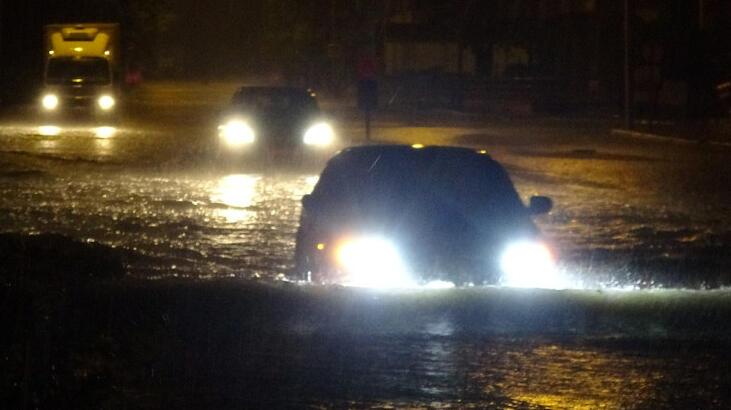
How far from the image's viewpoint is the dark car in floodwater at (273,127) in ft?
112

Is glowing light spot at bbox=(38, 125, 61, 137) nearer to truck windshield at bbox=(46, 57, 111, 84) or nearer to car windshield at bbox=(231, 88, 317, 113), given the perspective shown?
car windshield at bbox=(231, 88, 317, 113)

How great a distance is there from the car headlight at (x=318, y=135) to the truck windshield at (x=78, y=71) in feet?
68.2

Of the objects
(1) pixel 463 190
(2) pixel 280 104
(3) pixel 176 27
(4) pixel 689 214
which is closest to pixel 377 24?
(2) pixel 280 104

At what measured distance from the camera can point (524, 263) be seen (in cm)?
1202

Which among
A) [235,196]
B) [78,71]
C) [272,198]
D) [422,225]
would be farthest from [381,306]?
[78,71]

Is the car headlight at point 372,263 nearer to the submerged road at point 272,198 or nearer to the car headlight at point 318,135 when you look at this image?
the submerged road at point 272,198

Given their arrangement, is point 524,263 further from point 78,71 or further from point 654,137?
point 78,71

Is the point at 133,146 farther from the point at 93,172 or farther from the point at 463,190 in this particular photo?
the point at 463,190

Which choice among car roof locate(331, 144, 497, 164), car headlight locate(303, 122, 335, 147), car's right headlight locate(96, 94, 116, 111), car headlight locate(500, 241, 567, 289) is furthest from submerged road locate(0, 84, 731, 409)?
car's right headlight locate(96, 94, 116, 111)

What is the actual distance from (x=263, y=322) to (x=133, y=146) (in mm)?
26983

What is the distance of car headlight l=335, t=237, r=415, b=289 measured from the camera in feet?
38.2

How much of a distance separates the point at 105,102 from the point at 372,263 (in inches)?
1704

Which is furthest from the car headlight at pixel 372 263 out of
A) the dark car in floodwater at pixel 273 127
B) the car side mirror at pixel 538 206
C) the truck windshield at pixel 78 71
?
the truck windshield at pixel 78 71

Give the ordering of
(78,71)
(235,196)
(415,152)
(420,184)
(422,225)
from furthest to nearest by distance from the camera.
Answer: (78,71), (235,196), (415,152), (420,184), (422,225)
